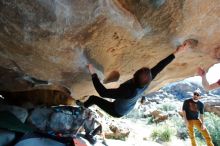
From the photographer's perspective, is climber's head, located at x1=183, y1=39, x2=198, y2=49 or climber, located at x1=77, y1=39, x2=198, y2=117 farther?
climber's head, located at x1=183, y1=39, x2=198, y2=49

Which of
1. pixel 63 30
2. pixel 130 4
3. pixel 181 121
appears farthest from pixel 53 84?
pixel 181 121

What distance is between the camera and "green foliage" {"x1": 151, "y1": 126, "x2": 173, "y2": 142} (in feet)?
41.6

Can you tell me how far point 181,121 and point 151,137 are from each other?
3382 millimetres

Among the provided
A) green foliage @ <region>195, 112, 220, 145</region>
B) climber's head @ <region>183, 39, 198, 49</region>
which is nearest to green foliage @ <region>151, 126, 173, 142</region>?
green foliage @ <region>195, 112, 220, 145</region>

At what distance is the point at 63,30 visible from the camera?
4609 mm

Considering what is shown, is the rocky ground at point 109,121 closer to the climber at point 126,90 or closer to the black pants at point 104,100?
the black pants at point 104,100

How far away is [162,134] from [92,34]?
29.2 feet

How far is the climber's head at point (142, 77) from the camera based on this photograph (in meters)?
5.04

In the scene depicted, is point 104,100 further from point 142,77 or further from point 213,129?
point 213,129

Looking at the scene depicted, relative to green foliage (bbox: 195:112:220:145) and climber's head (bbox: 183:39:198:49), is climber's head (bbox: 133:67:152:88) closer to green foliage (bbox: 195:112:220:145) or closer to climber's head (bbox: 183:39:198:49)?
Answer: climber's head (bbox: 183:39:198:49)

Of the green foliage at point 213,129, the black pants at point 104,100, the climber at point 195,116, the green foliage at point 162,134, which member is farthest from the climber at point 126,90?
the green foliage at point 213,129

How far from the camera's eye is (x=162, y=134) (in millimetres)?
12844

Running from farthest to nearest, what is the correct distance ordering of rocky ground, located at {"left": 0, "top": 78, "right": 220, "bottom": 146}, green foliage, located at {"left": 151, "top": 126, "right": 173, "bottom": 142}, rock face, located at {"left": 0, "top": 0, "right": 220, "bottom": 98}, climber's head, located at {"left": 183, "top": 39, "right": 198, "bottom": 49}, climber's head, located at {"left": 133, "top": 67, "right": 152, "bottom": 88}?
1. green foliage, located at {"left": 151, "top": 126, "right": 173, "bottom": 142}
2. rocky ground, located at {"left": 0, "top": 78, "right": 220, "bottom": 146}
3. climber's head, located at {"left": 183, "top": 39, "right": 198, "bottom": 49}
4. climber's head, located at {"left": 133, "top": 67, "right": 152, "bottom": 88}
5. rock face, located at {"left": 0, "top": 0, "right": 220, "bottom": 98}

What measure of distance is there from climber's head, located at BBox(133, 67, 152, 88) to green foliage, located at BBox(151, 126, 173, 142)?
8.04 m
